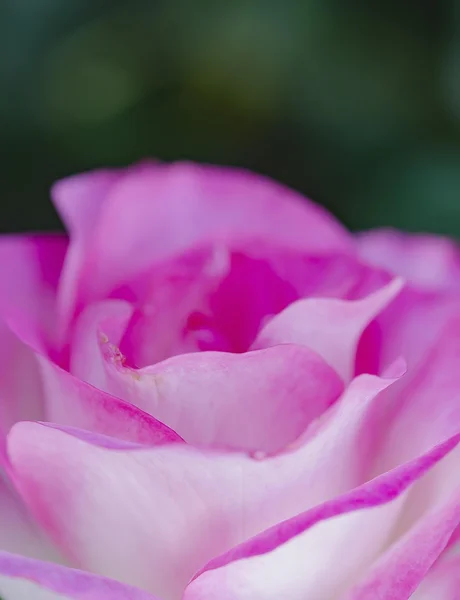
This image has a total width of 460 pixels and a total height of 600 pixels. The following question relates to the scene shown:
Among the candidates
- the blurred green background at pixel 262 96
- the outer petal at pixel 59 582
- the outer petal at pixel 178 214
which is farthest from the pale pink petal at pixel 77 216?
the blurred green background at pixel 262 96

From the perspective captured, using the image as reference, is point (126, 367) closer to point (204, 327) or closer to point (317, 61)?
point (204, 327)

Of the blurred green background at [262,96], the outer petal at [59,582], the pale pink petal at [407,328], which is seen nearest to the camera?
the outer petal at [59,582]

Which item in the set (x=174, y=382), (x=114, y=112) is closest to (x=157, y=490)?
A: (x=174, y=382)

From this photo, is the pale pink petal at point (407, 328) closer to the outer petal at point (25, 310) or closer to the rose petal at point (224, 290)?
the rose petal at point (224, 290)

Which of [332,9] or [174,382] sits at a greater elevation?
[332,9]

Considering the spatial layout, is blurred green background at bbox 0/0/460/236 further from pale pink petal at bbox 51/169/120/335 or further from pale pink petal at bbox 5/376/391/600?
pale pink petal at bbox 5/376/391/600

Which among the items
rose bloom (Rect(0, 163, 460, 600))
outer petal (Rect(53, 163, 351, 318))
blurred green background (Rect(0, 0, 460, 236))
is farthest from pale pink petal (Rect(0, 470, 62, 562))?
blurred green background (Rect(0, 0, 460, 236))
